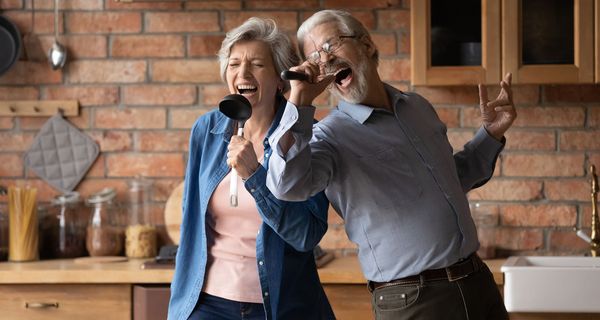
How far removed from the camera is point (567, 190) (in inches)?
142

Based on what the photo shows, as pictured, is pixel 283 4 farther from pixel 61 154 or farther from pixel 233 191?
pixel 233 191

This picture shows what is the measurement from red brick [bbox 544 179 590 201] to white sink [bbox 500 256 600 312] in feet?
1.96

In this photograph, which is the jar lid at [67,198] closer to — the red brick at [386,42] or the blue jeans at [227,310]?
the red brick at [386,42]

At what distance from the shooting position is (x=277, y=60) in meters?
2.57

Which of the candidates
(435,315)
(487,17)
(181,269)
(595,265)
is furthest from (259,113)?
(595,265)

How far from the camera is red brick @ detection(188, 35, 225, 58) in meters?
3.73

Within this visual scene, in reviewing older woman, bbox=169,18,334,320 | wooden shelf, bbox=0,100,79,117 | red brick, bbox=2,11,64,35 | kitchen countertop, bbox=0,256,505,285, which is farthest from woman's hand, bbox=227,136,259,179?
red brick, bbox=2,11,64,35

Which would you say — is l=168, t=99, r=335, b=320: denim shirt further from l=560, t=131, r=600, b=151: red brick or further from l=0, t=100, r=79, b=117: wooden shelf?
l=560, t=131, r=600, b=151: red brick

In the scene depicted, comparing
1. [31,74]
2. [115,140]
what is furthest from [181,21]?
[31,74]

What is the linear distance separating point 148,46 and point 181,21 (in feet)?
0.53

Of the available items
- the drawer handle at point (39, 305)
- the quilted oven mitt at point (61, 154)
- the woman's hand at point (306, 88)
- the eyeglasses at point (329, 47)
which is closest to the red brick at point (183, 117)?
the quilted oven mitt at point (61, 154)

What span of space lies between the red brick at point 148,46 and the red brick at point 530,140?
4.25ft

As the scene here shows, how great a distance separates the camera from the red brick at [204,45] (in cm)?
373

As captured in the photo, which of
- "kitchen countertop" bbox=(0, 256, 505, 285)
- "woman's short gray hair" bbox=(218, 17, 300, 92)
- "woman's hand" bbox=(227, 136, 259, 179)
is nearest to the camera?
"woman's hand" bbox=(227, 136, 259, 179)
